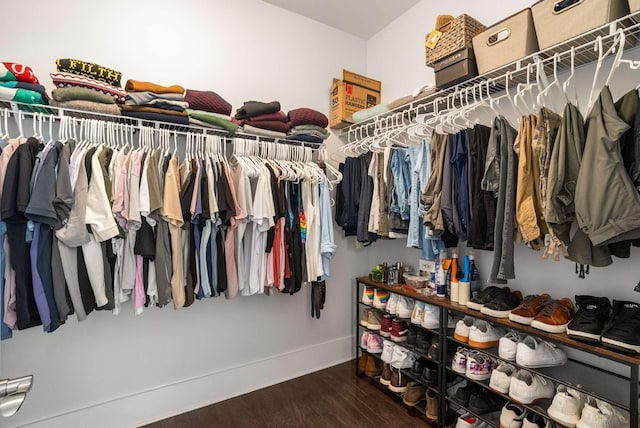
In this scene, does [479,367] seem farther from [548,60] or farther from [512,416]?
[548,60]

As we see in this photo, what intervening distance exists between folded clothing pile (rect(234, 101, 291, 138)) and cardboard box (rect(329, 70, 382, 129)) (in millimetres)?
637

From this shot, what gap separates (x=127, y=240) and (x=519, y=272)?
226 centimetres

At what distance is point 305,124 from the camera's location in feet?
7.77

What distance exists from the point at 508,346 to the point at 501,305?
20 centimetres

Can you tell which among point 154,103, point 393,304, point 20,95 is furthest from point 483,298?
point 20,95

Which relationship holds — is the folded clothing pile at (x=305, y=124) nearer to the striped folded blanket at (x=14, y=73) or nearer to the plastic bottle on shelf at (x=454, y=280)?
the plastic bottle on shelf at (x=454, y=280)

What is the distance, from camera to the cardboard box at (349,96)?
2678 mm

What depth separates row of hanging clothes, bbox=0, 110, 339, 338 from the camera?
1.46 meters

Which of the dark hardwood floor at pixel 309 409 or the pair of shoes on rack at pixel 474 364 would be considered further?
the dark hardwood floor at pixel 309 409

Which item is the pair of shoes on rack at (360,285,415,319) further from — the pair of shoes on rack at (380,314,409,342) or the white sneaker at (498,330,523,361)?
the white sneaker at (498,330,523,361)

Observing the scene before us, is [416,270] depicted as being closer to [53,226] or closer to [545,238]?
[545,238]

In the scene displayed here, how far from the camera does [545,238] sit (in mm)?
1479

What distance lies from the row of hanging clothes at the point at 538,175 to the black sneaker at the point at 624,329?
8.8 inches

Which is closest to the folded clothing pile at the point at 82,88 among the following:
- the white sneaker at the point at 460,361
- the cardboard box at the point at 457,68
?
the cardboard box at the point at 457,68
